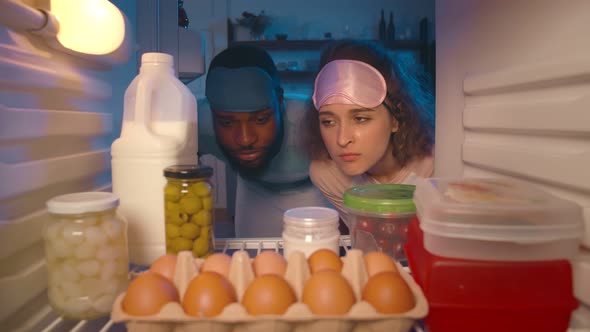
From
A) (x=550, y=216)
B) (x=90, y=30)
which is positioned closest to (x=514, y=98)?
(x=550, y=216)

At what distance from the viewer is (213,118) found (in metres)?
1.56

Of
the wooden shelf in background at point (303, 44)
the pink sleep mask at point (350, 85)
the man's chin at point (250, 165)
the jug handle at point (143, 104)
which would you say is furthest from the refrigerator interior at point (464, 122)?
the wooden shelf in background at point (303, 44)

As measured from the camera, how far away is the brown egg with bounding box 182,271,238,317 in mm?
429

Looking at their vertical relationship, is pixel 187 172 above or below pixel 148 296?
above

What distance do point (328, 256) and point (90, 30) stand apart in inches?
20.3

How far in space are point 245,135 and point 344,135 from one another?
0.47 metres

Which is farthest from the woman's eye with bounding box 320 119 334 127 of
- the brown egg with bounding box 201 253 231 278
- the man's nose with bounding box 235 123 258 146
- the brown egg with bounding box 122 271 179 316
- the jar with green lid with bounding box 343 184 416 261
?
the brown egg with bounding box 122 271 179 316

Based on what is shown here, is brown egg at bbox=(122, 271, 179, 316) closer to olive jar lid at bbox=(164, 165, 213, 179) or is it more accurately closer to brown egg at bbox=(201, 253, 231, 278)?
brown egg at bbox=(201, 253, 231, 278)

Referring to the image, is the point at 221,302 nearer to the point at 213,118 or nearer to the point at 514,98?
the point at 514,98

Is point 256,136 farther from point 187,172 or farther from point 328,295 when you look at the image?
point 328,295

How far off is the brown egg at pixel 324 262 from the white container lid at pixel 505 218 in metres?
0.13

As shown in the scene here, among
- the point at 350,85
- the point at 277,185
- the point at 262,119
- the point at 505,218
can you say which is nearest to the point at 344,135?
the point at 350,85

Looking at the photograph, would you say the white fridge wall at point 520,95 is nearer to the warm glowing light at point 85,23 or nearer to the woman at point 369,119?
the woman at point 369,119

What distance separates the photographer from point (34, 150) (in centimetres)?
59
